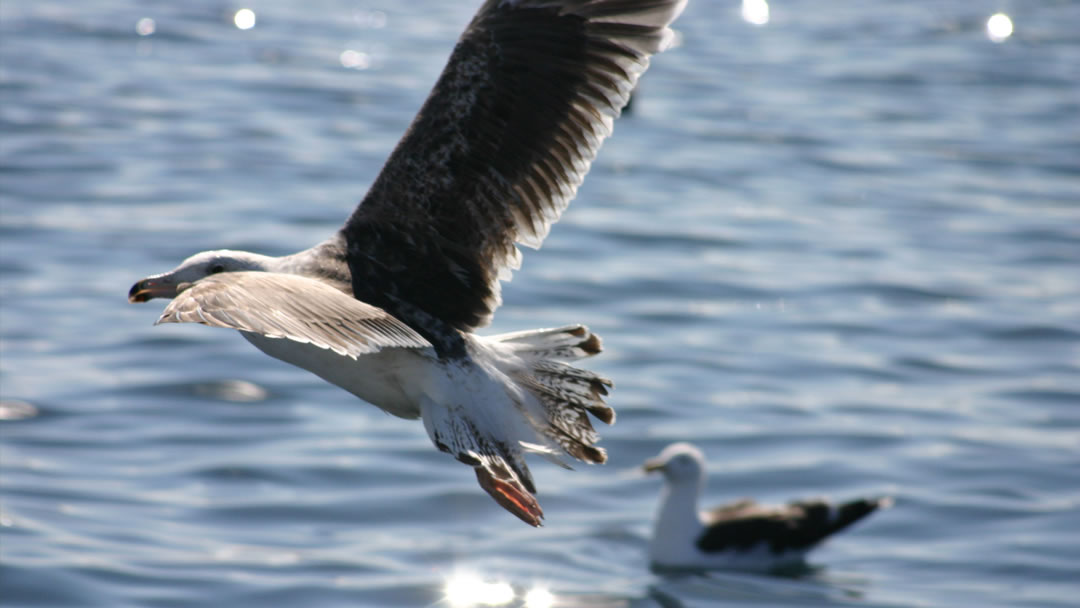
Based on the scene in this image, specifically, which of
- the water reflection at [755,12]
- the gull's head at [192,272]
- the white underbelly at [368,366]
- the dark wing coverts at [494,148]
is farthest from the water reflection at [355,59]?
the white underbelly at [368,366]

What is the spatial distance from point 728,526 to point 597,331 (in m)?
2.85

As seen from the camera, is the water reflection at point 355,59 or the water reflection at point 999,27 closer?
the water reflection at point 355,59

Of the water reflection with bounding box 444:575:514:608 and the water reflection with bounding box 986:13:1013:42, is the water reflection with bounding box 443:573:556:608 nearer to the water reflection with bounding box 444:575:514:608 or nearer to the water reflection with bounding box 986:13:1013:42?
the water reflection with bounding box 444:575:514:608

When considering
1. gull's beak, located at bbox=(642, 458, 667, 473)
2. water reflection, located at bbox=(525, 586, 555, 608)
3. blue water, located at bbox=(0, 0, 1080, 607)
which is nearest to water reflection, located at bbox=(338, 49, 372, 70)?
A: blue water, located at bbox=(0, 0, 1080, 607)

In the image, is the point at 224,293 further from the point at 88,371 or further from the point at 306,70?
the point at 306,70

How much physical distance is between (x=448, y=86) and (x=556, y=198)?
22.2 inches

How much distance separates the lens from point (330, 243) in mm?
5348

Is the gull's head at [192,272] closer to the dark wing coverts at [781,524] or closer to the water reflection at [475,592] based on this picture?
the water reflection at [475,592]

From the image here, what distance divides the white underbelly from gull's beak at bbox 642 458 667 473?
484 cm

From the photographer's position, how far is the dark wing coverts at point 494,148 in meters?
5.37

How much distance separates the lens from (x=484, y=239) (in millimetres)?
5488

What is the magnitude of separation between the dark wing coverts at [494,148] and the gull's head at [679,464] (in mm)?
4380

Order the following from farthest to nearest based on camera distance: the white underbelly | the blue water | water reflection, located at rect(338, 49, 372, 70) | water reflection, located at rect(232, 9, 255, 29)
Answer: water reflection, located at rect(232, 9, 255, 29)
water reflection, located at rect(338, 49, 372, 70)
the blue water
the white underbelly

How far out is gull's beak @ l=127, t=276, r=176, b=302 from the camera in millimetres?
5262
